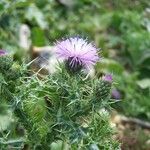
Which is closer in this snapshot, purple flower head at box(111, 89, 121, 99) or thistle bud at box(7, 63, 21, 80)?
thistle bud at box(7, 63, 21, 80)

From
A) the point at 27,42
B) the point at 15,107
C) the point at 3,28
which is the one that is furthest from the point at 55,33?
the point at 15,107

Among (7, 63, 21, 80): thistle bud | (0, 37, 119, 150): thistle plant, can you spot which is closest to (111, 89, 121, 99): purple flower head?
(0, 37, 119, 150): thistle plant

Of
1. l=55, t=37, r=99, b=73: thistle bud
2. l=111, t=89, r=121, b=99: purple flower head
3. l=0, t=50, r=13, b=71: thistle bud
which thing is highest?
l=55, t=37, r=99, b=73: thistle bud

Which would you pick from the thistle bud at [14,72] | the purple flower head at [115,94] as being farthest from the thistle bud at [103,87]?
the purple flower head at [115,94]

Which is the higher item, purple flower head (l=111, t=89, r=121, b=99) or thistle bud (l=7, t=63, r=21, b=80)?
thistle bud (l=7, t=63, r=21, b=80)

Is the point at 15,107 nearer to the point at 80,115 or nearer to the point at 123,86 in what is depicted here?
the point at 80,115

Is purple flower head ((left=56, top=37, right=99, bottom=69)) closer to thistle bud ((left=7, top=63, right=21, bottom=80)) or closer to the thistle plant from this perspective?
the thistle plant

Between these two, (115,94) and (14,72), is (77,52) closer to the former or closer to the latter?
(14,72)

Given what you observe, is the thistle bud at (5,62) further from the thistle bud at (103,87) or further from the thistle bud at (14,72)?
the thistle bud at (103,87)
